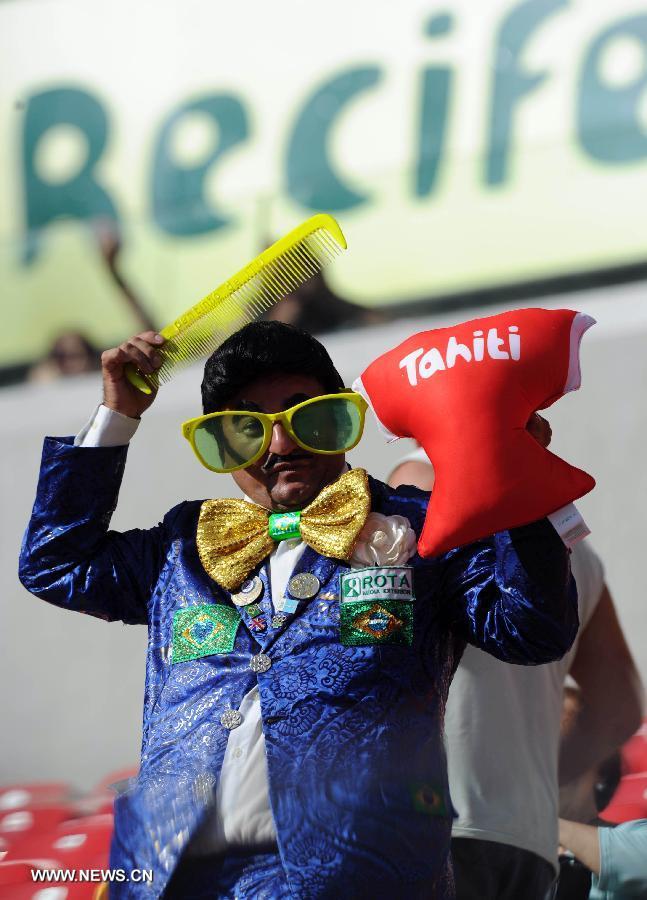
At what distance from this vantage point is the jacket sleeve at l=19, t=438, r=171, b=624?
5.00 feet

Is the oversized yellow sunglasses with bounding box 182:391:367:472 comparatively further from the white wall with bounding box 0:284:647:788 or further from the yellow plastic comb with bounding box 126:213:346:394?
the white wall with bounding box 0:284:647:788

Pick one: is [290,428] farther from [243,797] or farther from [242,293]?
[243,797]

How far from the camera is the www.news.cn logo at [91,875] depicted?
4.47 feet

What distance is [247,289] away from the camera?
1593 mm

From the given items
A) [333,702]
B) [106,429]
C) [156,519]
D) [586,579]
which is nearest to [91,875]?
[333,702]

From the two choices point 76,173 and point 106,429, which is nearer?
point 106,429

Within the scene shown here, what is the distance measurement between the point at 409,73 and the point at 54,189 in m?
1.38

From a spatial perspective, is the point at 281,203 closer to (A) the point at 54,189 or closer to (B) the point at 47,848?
(A) the point at 54,189

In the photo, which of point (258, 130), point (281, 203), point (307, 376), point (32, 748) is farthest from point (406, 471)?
point (258, 130)

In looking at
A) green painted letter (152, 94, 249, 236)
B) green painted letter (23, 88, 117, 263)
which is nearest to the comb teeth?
green painted letter (152, 94, 249, 236)

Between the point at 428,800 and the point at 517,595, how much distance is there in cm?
24

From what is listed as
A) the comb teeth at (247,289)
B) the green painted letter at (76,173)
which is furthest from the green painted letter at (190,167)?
the comb teeth at (247,289)

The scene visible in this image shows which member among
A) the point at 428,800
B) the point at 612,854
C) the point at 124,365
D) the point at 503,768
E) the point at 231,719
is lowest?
the point at 612,854

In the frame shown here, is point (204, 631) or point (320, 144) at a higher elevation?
point (320, 144)
